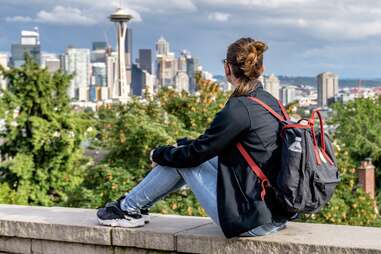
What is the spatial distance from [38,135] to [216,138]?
2319cm

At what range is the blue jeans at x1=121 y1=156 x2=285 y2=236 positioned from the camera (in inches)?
203

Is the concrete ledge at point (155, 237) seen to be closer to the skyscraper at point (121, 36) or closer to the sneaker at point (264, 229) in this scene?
the sneaker at point (264, 229)

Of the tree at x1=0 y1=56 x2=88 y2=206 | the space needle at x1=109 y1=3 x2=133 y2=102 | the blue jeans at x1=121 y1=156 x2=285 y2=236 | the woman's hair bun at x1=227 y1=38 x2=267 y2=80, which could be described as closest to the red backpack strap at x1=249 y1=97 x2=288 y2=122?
the woman's hair bun at x1=227 y1=38 x2=267 y2=80

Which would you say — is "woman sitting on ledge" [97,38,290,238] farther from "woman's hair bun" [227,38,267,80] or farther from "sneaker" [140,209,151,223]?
"sneaker" [140,209,151,223]

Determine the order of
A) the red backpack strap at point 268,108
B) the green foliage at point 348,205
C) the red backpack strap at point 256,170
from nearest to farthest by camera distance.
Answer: the red backpack strap at point 256,170, the red backpack strap at point 268,108, the green foliage at point 348,205

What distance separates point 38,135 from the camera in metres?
27.4

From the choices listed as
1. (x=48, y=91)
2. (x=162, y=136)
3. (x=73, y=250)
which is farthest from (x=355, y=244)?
(x=48, y=91)

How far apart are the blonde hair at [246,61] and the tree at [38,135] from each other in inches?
880

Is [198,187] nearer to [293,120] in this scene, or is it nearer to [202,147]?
[202,147]

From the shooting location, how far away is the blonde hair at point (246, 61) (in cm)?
493

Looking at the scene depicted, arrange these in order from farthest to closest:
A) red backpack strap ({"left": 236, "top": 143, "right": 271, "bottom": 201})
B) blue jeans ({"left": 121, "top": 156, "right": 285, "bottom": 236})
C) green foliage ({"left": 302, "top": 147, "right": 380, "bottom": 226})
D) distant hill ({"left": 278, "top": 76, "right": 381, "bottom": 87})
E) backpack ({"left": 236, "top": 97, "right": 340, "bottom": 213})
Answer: distant hill ({"left": 278, "top": 76, "right": 381, "bottom": 87}) < green foliage ({"left": 302, "top": 147, "right": 380, "bottom": 226}) < blue jeans ({"left": 121, "top": 156, "right": 285, "bottom": 236}) < red backpack strap ({"left": 236, "top": 143, "right": 271, "bottom": 201}) < backpack ({"left": 236, "top": 97, "right": 340, "bottom": 213})

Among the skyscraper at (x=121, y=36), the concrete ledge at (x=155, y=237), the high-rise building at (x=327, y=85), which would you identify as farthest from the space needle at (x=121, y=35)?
the concrete ledge at (x=155, y=237)

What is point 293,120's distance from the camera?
5055mm

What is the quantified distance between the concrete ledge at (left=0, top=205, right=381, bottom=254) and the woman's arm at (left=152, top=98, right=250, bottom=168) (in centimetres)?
59
